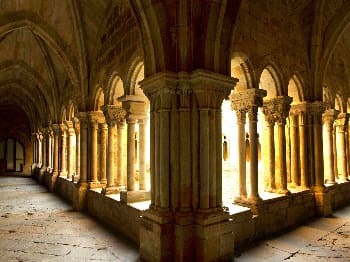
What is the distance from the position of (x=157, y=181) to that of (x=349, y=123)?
7110 mm

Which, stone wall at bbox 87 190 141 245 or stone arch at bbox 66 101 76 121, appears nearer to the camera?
stone wall at bbox 87 190 141 245

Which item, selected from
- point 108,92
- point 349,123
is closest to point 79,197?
point 108,92

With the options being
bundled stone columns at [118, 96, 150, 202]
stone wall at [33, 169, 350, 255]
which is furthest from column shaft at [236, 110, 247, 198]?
bundled stone columns at [118, 96, 150, 202]

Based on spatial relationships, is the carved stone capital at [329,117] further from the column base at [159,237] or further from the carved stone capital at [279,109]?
the column base at [159,237]

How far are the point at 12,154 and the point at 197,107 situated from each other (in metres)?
19.5

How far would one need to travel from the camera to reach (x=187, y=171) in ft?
12.3

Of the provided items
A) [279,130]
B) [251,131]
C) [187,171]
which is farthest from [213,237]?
[279,130]

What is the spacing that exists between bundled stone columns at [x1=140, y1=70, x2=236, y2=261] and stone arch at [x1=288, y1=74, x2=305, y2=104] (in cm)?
287

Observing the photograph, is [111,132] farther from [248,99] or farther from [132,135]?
[248,99]

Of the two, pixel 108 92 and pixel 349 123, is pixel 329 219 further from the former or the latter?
pixel 108 92

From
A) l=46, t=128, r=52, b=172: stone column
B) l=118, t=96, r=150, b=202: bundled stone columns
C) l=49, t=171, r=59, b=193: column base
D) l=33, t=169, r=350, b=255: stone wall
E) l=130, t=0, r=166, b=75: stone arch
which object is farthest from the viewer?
l=46, t=128, r=52, b=172: stone column

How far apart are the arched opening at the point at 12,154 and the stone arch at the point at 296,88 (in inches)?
728

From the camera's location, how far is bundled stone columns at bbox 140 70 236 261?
3.63m

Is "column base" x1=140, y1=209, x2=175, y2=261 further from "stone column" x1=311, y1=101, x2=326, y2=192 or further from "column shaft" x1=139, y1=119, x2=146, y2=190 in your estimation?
"stone column" x1=311, y1=101, x2=326, y2=192
